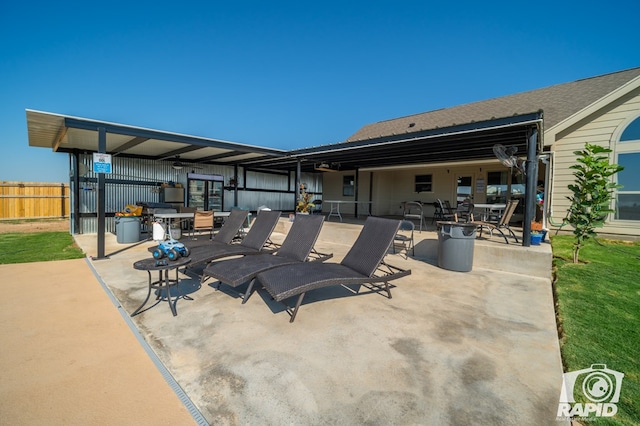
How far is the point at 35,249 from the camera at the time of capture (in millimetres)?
7305

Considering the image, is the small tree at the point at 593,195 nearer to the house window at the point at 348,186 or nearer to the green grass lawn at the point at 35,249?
the house window at the point at 348,186

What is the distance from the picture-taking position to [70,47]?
36.6 feet

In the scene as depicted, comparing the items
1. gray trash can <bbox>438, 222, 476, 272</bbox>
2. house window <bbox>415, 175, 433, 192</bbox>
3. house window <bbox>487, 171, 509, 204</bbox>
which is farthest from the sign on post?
house window <bbox>487, 171, 509, 204</bbox>

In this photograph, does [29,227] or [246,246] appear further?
[29,227]

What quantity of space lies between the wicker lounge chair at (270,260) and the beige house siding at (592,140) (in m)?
8.38

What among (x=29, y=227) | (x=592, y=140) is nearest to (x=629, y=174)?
(x=592, y=140)

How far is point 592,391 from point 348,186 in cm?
1343

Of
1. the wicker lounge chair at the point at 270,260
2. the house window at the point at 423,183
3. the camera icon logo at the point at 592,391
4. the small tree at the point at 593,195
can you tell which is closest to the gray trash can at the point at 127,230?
the wicker lounge chair at the point at 270,260

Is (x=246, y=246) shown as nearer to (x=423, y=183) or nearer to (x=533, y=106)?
(x=423, y=183)

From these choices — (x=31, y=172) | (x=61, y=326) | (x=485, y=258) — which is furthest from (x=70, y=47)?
(x=31, y=172)

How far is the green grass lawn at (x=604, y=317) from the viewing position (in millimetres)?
2254

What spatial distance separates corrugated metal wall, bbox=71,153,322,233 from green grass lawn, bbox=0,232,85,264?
1489mm

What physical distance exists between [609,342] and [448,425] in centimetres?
234

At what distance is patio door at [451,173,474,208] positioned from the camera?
12180 millimetres
